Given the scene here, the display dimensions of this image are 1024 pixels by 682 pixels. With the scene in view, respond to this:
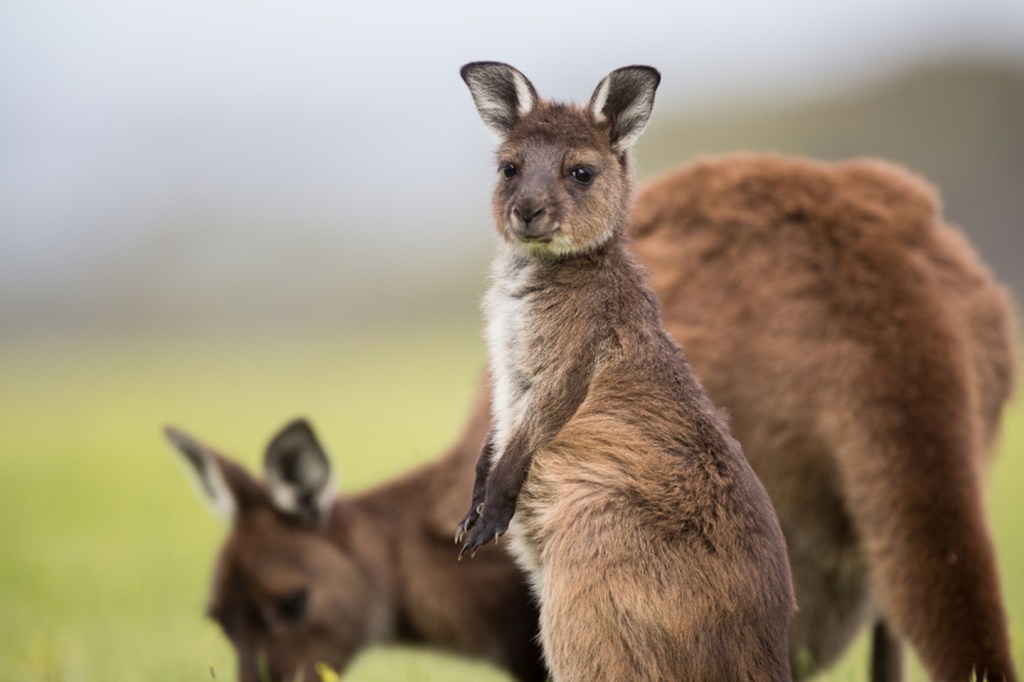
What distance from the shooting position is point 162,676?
6.86 meters

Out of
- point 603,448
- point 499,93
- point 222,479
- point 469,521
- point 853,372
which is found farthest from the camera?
point 222,479

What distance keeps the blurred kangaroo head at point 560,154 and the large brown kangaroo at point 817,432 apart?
44.2 inches

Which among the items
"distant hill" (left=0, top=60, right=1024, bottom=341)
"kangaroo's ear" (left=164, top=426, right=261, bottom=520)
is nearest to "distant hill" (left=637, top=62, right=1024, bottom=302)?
"distant hill" (left=0, top=60, right=1024, bottom=341)

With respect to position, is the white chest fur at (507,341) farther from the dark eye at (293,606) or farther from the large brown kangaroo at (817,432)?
the dark eye at (293,606)

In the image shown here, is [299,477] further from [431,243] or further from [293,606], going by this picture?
[431,243]

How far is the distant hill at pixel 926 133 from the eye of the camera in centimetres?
6331

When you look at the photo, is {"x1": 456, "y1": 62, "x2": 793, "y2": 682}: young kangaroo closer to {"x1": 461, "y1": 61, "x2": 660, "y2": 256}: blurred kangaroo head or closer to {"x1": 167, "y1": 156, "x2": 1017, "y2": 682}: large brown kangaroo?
{"x1": 461, "y1": 61, "x2": 660, "y2": 256}: blurred kangaroo head

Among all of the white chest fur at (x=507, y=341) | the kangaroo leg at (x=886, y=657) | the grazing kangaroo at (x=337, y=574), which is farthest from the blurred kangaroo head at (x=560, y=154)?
the kangaroo leg at (x=886, y=657)

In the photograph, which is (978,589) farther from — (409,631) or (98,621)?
(98,621)

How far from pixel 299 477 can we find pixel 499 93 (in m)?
2.65

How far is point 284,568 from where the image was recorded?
264 inches

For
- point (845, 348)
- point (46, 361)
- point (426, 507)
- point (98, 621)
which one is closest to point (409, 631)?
point (426, 507)

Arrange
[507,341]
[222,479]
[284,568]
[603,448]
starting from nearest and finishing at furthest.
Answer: [603,448] → [507,341] → [284,568] → [222,479]

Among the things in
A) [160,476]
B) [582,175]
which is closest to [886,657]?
[582,175]
